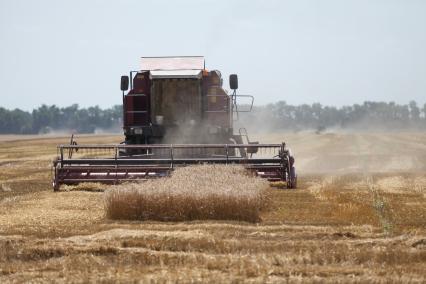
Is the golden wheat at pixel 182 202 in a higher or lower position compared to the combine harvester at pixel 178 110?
lower

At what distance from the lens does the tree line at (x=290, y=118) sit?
12606cm

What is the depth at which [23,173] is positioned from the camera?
2739 cm

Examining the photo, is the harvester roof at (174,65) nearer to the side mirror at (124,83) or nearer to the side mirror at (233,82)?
the side mirror at (124,83)

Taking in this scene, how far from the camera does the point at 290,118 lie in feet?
444

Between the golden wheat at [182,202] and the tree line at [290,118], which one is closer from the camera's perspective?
the golden wheat at [182,202]

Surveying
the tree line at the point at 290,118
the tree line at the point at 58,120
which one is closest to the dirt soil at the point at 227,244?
the tree line at the point at 290,118

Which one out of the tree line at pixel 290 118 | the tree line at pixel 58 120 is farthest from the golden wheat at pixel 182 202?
the tree line at pixel 58 120

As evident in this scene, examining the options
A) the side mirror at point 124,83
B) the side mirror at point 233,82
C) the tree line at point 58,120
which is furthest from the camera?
the tree line at point 58,120

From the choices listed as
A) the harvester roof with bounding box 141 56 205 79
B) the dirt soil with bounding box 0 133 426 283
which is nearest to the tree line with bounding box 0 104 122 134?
the harvester roof with bounding box 141 56 205 79

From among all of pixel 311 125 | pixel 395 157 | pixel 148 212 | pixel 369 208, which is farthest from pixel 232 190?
pixel 311 125

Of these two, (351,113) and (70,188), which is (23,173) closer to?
(70,188)

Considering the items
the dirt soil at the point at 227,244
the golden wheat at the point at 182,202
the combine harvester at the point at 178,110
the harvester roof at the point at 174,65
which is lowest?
the dirt soil at the point at 227,244

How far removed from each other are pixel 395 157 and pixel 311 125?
11189 centimetres

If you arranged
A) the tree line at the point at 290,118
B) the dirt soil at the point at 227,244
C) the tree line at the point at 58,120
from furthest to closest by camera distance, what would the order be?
the tree line at the point at 58,120 → the tree line at the point at 290,118 → the dirt soil at the point at 227,244
